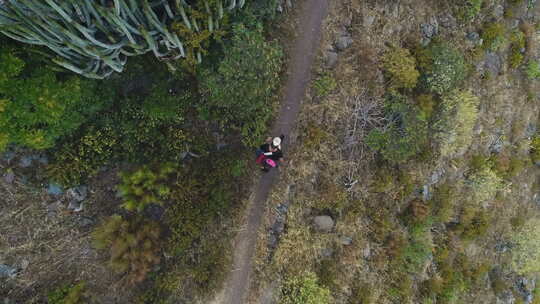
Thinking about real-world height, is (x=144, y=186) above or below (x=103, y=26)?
below

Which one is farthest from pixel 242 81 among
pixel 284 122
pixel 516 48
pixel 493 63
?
pixel 516 48

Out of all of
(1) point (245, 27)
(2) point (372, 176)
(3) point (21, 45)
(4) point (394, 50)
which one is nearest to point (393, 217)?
(2) point (372, 176)

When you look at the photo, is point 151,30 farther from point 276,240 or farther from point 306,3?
point 276,240

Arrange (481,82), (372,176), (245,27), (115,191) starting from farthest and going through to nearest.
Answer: (481,82) < (372,176) < (115,191) < (245,27)

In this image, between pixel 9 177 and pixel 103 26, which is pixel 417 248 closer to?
pixel 103 26

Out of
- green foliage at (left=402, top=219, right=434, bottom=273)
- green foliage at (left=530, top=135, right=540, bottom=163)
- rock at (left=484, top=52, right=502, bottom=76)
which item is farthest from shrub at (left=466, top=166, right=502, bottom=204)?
rock at (left=484, top=52, right=502, bottom=76)

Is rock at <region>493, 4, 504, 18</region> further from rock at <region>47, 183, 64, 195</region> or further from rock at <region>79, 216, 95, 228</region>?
rock at <region>47, 183, 64, 195</region>
